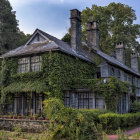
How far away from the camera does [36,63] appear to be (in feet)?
66.1

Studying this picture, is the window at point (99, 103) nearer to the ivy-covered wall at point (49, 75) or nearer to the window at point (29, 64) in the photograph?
the ivy-covered wall at point (49, 75)

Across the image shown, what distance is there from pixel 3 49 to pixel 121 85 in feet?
74.9

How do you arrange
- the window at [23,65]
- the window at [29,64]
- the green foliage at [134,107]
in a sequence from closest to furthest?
the window at [29,64] → the window at [23,65] → the green foliage at [134,107]

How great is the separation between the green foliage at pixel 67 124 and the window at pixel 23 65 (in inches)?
376

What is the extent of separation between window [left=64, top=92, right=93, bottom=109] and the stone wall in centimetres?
562

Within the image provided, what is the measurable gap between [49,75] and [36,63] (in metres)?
2.17

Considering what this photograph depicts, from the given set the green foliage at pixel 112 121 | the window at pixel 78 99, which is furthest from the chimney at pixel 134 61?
the green foliage at pixel 112 121

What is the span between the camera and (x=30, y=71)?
20.3m

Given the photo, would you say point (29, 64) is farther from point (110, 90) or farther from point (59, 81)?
point (110, 90)

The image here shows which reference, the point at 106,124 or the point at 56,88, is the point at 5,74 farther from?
the point at 106,124

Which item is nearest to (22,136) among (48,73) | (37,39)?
(48,73)

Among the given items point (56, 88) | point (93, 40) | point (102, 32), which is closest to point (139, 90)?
point (93, 40)

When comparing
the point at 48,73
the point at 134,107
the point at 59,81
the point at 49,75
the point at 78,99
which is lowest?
the point at 134,107

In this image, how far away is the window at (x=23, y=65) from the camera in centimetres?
2077
